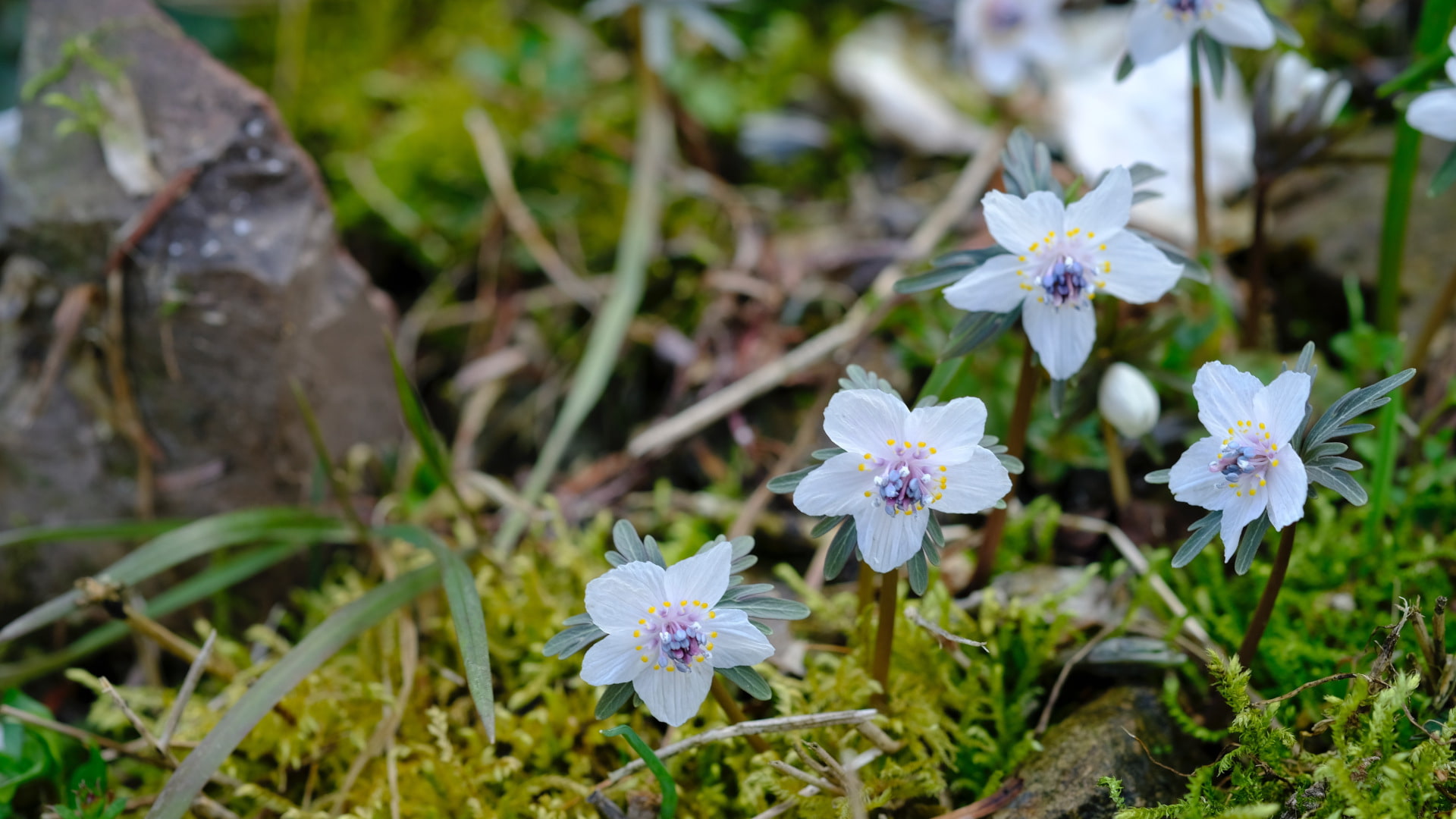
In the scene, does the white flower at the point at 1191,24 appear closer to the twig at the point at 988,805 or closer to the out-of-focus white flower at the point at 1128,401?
the out-of-focus white flower at the point at 1128,401

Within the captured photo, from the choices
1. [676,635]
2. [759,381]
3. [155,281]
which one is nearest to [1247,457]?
[676,635]

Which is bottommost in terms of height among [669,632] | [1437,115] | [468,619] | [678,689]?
[468,619]

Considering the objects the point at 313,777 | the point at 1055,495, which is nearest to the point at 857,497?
the point at 1055,495

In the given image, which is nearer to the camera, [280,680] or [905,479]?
[905,479]

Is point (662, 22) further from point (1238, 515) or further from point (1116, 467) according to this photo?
point (1238, 515)

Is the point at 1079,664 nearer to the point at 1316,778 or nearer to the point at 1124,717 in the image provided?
the point at 1124,717

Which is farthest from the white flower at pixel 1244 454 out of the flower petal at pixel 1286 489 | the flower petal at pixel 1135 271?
the flower petal at pixel 1135 271
